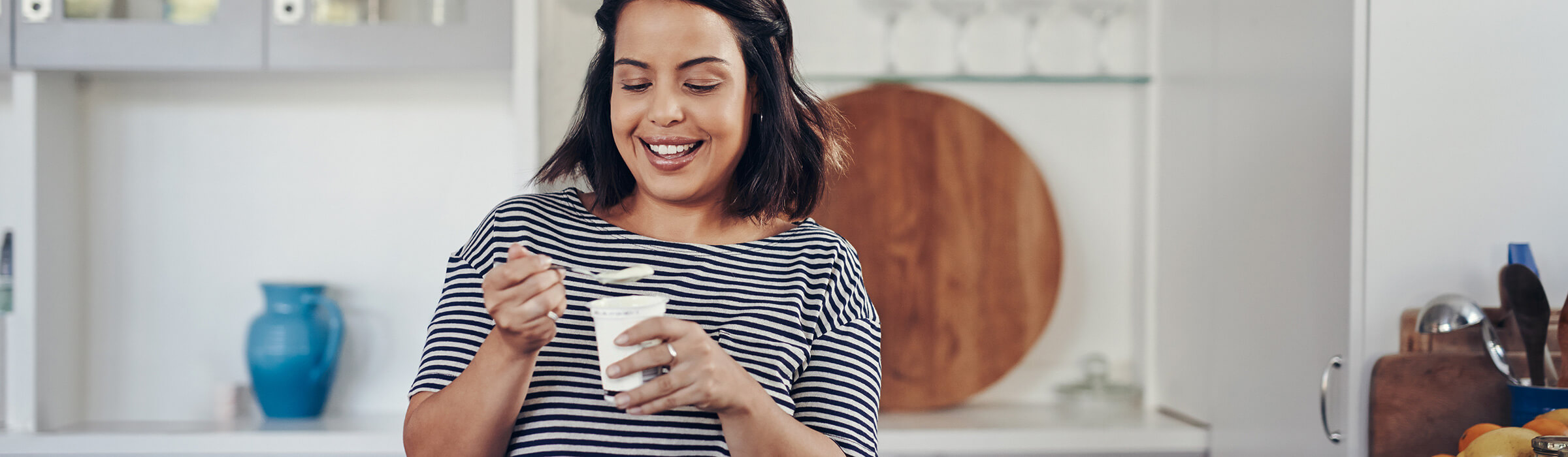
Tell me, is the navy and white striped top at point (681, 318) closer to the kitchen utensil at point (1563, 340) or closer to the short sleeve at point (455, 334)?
the short sleeve at point (455, 334)

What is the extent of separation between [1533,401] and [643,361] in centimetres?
114

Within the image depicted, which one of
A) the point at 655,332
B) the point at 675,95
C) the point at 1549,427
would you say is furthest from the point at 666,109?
the point at 1549,427

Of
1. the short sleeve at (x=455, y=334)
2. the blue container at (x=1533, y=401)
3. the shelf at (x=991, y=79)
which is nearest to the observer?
the short sleeve at (x=455, y=334)

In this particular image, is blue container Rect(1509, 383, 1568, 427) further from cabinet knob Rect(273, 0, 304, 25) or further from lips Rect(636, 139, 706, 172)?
cabinet knob Rect(273, 0, 304, 25)

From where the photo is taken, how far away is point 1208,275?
5.69 feet

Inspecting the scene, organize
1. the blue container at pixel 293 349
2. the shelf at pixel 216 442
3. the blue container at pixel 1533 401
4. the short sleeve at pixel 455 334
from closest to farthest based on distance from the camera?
the short sleeve at pixel 455 334 → the blue container at pixel 1533 401 → the shelf at pixel 216 442 → the blue container at pixel 293 349

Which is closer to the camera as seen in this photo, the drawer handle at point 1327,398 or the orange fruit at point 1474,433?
the orange fruit at point 1474,433

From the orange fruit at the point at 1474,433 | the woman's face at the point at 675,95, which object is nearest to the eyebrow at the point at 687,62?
the woman's face at the point at 675,95

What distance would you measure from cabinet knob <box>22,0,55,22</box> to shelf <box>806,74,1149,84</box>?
4.25ft

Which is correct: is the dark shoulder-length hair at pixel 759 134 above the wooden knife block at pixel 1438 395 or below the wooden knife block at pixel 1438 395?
above

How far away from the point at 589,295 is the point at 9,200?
1.71m

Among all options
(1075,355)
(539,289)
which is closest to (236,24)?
(539,289)

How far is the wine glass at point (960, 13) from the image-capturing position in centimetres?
190

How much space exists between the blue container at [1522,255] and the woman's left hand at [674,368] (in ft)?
3.84
